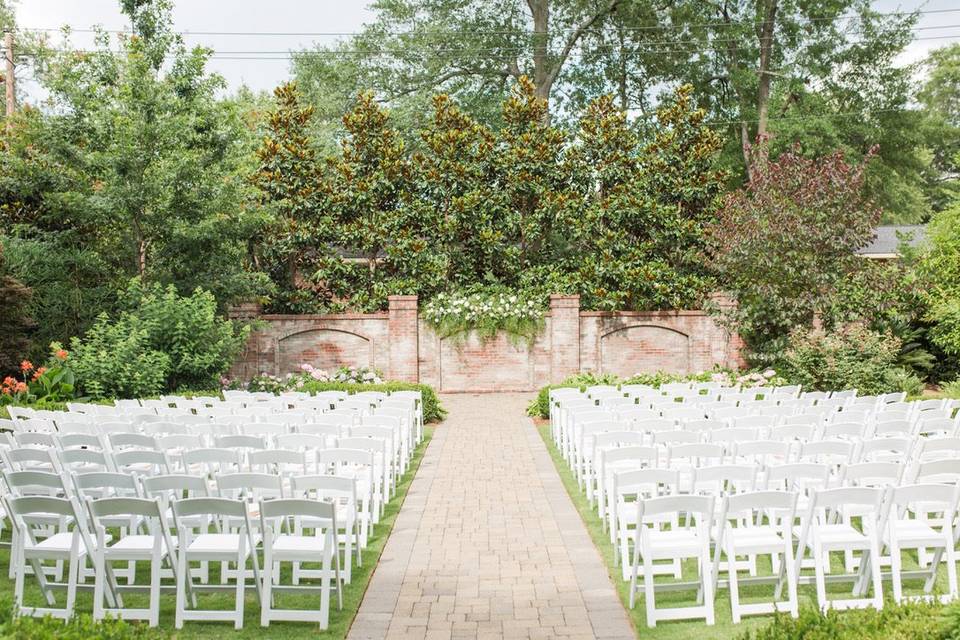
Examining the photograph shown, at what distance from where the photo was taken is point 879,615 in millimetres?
4277

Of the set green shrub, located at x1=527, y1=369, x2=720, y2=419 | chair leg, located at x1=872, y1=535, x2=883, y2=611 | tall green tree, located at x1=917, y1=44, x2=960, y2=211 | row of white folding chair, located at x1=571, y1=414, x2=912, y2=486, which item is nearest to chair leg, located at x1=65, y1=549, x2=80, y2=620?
row of white folding chair, located at x1=571, y1=414, x2=912, y2=486

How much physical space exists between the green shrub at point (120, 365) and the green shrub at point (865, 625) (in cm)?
1387

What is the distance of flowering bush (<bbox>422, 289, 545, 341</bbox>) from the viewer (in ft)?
76.3

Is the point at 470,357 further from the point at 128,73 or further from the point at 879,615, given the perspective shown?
the point at 879,615

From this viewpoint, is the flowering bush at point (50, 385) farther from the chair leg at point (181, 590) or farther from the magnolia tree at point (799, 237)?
the magnolia tree at point (799, 237)

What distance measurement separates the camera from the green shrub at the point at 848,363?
659 inches

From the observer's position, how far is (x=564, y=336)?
921 inches

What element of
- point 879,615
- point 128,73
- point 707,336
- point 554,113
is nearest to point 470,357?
point 707,336

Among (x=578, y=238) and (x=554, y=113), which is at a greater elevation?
(x=554, y=113)

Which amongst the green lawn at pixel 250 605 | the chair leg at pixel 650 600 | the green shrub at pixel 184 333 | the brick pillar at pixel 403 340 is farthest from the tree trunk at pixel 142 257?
the chair leg at pixel 650 600

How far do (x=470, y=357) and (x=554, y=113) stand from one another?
52.7 ft

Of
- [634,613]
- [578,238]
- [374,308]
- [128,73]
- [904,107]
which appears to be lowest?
[634,613]

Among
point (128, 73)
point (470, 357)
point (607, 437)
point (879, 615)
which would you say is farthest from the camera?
point (470, 357)

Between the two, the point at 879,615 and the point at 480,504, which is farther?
the point at 480,504
